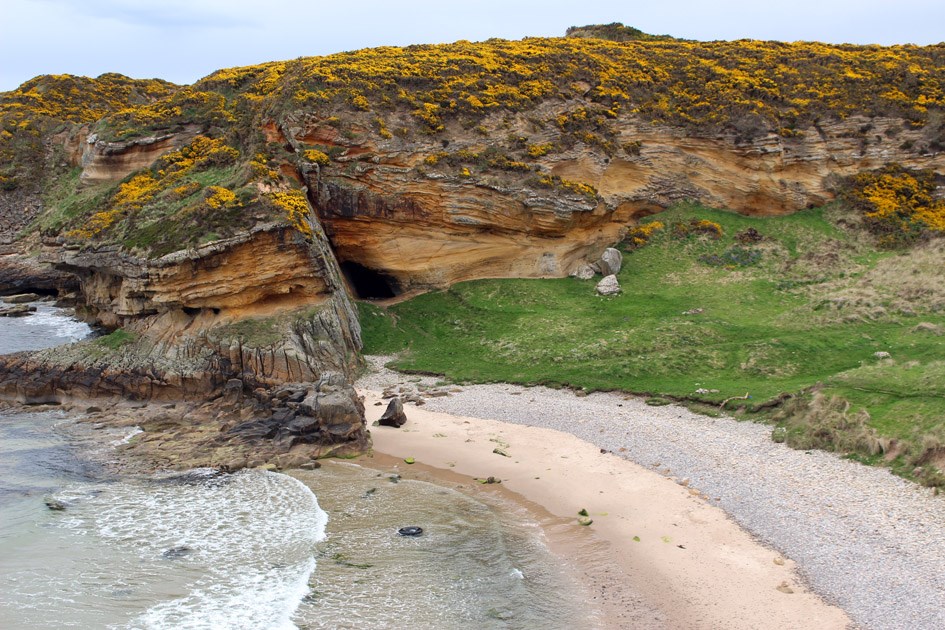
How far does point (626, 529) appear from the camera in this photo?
1822 centimetres

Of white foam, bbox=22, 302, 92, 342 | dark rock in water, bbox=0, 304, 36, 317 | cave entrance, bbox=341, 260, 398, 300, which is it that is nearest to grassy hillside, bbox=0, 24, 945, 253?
white foam, bbox=22, 302, 92, 342

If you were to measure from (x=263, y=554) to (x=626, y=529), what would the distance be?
9.36 metres

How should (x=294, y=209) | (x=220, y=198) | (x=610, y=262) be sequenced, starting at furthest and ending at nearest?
1. (x=610, y=262)
2. (x=294, y=209)
3. (x=220, y=198)

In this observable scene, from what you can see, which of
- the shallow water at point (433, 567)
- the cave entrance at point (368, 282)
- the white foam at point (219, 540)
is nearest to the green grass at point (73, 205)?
the cave entrance at point (368, 282)

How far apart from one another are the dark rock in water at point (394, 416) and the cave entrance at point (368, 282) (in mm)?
17609

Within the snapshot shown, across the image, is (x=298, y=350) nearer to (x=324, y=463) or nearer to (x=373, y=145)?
(x=324, y=463)

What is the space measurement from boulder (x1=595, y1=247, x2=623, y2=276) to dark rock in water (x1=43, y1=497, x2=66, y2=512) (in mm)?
33385

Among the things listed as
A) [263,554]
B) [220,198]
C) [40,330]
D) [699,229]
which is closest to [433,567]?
[263,554]

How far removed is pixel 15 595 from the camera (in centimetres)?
1475

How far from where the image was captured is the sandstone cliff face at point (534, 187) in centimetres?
4219

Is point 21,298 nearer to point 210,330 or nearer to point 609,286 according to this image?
point 210,330

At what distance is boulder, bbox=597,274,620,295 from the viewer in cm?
4241

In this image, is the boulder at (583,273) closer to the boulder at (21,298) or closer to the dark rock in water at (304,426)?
the dark rock in water at (304,426)

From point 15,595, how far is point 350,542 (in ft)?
23.9
